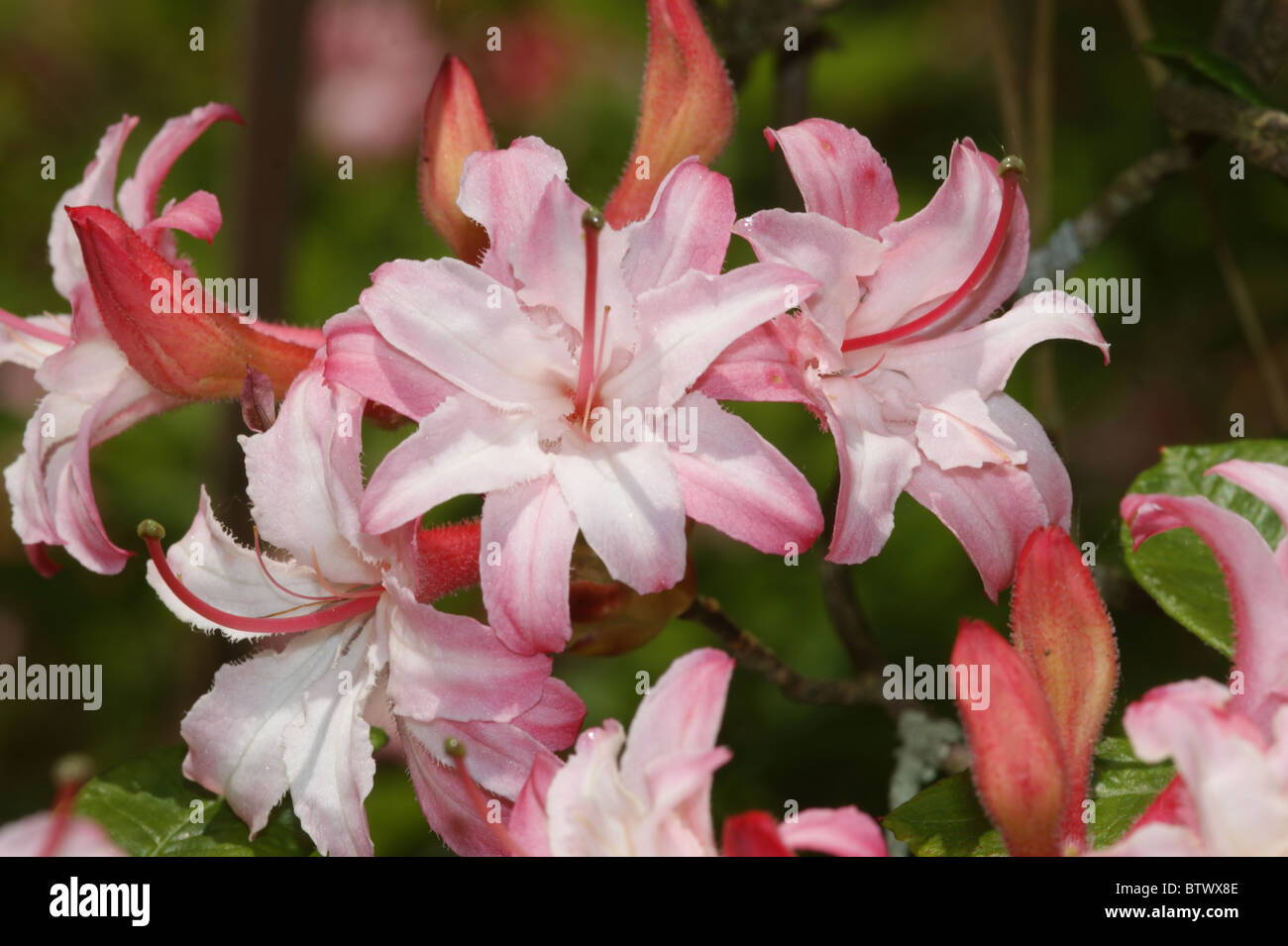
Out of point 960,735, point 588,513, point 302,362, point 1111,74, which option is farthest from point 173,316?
point 1111,74

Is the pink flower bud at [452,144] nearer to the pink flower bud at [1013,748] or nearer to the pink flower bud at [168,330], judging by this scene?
the pink flower bud at [168,330]

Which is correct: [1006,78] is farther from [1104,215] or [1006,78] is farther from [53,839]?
[53,839]

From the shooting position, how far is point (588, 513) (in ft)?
3.63

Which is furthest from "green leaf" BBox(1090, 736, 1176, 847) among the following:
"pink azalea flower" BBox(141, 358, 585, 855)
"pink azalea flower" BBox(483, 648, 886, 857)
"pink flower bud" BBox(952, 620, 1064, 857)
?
"pink azalea flower" BBox(141, 358, 585, 855)

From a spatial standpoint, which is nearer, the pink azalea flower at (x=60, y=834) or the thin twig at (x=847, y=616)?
the pink azalea flower at (x=60, y=834)

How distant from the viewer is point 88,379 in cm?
132

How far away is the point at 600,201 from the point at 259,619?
120 centimetres

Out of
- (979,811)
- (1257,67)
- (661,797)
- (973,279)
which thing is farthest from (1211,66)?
(661,797)

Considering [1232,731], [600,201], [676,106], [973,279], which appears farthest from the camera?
[600,201]

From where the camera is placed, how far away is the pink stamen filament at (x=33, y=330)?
4.59ft

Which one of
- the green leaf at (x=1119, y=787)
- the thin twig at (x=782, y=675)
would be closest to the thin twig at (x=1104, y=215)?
the thin twig at (x=782, y=675)

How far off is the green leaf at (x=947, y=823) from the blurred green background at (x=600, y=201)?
0.57 metres

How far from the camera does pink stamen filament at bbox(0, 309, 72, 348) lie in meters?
1.40

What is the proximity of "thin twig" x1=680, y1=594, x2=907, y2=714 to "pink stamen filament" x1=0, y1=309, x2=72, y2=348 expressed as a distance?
675 mm
